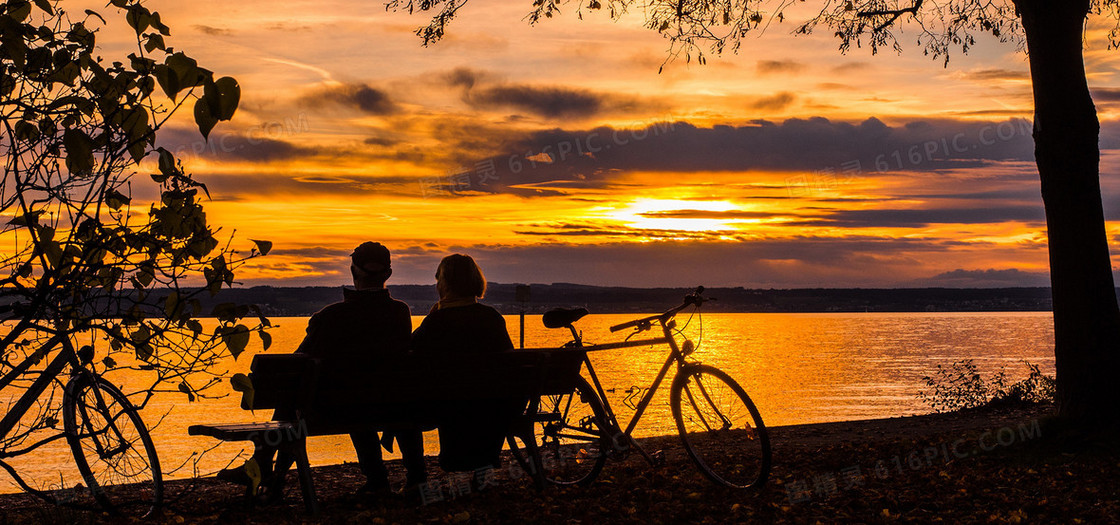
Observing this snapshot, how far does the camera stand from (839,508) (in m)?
6.88

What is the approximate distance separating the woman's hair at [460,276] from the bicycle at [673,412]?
740 millimetres

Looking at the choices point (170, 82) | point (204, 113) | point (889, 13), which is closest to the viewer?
point (204, 113)

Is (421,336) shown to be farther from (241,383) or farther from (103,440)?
(241,383)

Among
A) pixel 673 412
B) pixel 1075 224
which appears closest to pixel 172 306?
pixel 673 412

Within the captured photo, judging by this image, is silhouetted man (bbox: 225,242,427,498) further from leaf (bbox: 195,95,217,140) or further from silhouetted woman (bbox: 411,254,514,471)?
leaf (bbox: 195,95,217,140)

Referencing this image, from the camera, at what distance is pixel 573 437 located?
8211mm

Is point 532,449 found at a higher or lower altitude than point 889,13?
lower

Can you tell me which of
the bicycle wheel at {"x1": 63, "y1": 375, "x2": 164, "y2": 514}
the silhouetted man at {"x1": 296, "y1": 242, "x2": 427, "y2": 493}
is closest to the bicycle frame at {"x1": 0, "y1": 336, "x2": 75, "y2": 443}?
the bicycle wheel at {"x1": 63, "y1": 375, "x2": 164, "y2": 514}

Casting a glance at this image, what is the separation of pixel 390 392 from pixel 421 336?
0.59 metres

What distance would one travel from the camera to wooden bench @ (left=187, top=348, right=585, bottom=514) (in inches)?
251

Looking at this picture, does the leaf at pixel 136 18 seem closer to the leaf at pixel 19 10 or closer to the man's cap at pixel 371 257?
the leaf at pixel 19 10

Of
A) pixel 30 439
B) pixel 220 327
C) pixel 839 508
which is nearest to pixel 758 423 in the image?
pixel 839 508

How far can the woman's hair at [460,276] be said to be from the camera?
7.22 metres

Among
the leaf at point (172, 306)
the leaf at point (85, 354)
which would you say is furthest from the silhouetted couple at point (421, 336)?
the leaf at point (172, 306)
